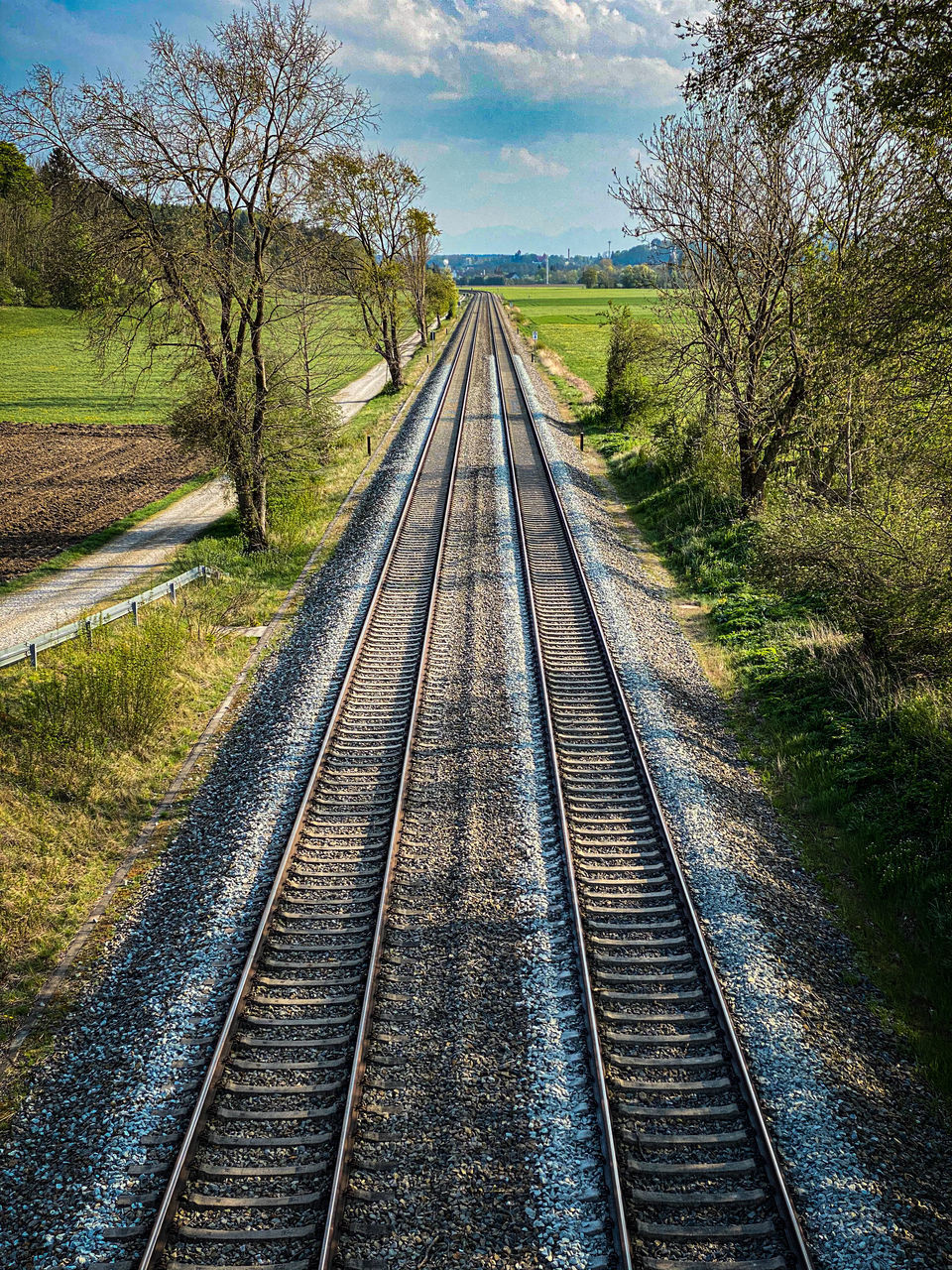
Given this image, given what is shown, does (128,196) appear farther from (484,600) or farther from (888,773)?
(888,773)

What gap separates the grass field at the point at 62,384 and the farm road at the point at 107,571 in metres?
5.36

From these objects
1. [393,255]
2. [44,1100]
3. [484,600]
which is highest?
[393,255]

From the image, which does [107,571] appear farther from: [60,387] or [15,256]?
[15,256]

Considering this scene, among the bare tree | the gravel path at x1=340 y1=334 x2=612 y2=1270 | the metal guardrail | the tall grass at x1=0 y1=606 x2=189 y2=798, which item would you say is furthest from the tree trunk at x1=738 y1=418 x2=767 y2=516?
the tall grass at x1=0 y1=606 x2=189 y2=798

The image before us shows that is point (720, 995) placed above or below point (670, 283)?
below

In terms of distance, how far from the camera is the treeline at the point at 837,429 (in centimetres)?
754

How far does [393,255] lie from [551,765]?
129 ft

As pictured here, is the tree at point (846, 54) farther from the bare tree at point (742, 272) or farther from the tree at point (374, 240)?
the tree at point (374, 240)

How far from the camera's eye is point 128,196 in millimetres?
16219

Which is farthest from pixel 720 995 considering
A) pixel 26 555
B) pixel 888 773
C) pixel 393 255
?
pixel 393 255

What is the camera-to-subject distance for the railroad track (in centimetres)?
524

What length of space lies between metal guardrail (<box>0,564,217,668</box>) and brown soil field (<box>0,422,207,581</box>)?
5.35 m

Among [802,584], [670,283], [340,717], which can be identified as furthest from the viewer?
[670,283]

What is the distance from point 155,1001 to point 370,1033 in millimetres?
2058
